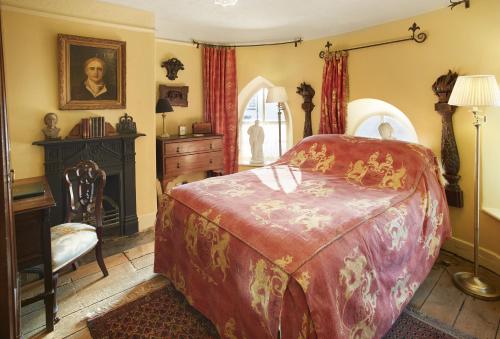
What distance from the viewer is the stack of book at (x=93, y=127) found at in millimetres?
2926

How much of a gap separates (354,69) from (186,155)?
7.55ft

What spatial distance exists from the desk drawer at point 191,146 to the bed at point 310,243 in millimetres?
1379

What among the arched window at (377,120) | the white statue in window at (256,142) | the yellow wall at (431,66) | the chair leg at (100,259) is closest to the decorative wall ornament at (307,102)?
the yellow wall at (431,66)

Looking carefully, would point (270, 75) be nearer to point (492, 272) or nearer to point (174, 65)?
point (174, 65)

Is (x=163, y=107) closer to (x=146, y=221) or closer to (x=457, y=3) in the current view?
(x=146, y=221)

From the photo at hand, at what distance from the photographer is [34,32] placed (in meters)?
2.65

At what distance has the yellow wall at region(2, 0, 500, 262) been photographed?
2572mm

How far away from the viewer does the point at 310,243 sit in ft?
4.76

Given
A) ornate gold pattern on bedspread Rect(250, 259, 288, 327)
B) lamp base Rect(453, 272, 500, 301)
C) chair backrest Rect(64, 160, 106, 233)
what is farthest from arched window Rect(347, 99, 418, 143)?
chair backrest Rect(64, 160, 106, 233)

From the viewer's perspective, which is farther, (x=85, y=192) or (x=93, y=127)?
(x=93, y=127)

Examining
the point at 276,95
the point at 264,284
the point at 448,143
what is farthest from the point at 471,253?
the point at 276,95

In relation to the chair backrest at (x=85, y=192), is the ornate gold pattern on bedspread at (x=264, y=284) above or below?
below

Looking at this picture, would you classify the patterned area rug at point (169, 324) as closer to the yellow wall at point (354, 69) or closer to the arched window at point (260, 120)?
the yellow wall at point (354, 69)

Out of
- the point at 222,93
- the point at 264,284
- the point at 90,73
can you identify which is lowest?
the point at 264,284
